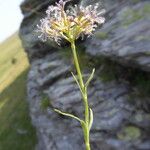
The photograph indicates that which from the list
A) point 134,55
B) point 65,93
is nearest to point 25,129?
point 65,93

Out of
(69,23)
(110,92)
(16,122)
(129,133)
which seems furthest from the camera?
(16,122)

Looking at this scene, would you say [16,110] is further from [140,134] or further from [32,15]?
[140,134]

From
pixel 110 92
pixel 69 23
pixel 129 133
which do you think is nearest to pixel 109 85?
pixel 110 92

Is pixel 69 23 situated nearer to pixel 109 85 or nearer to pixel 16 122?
pixel 109 85

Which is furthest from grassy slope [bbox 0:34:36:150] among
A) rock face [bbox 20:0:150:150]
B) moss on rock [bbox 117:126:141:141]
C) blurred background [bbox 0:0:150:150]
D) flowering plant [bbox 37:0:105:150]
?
flowering plant [bbox 37:0:105:150]

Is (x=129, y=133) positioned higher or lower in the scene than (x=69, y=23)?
lower

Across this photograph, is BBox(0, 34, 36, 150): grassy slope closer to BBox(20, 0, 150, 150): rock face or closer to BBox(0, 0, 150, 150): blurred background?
Answer: BBox(0, 0, 150, 150): blurred background

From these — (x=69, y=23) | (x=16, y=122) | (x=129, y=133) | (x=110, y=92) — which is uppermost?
(x=69, y=23)

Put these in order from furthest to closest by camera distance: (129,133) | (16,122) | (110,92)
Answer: (16,122)
(110,92)
(129,133)

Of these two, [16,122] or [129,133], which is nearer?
[129,133]
